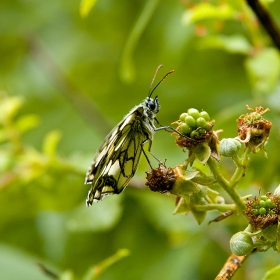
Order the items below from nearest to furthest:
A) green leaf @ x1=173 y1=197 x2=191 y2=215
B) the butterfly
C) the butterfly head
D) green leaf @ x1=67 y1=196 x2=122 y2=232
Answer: green leaf @ x1=173 y1=197 x2=191 y2=215, the butterfly, the butterfly head, green leaf @ x1=67 y1=196 x2=122 y2=232

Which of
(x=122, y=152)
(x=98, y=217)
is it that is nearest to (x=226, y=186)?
(x=122, y=152)

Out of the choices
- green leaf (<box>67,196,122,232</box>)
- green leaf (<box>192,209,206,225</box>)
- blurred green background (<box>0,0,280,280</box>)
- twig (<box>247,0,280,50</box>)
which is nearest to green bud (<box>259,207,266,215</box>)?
green leaf (<box>192,209,206,225</box>)

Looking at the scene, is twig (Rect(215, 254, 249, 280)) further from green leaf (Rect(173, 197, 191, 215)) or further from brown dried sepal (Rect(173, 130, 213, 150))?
brown dried sepal (Rect(173, 130, 213, 150))

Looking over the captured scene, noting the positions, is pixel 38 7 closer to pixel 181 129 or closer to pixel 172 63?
pixel 172 63

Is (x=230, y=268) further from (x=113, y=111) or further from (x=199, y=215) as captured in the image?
(x=113, y=111)

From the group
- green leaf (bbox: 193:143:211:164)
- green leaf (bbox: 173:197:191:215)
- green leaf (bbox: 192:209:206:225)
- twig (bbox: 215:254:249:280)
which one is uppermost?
green leaf (bbox: 193:143:211:164)

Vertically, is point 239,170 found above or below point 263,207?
above
